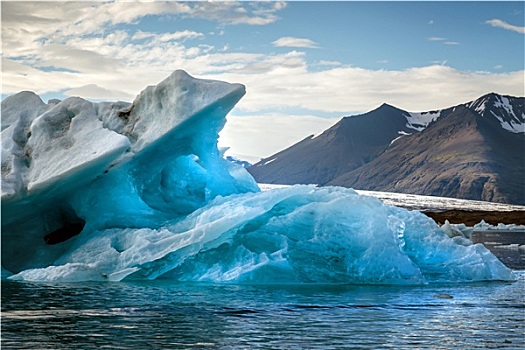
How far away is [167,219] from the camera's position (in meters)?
16.2

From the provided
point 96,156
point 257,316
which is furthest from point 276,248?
point 257,316

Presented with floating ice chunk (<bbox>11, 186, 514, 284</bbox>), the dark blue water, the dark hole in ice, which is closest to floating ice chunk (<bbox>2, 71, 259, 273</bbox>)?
the dark hole in ice

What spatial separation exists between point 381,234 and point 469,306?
→ 307 centimetres

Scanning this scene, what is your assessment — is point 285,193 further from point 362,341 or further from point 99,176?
point 362,341

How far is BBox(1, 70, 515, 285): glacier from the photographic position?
1388 cm

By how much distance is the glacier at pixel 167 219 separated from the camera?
546 inches

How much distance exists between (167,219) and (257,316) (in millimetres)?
6937

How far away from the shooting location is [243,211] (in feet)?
43.8

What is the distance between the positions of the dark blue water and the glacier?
62 centimetres

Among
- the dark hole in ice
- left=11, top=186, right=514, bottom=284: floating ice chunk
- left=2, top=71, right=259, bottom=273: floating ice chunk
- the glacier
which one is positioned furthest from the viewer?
the dark hole in ice

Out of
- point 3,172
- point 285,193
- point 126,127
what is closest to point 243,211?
point 285,193

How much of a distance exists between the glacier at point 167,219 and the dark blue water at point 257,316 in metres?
0.62

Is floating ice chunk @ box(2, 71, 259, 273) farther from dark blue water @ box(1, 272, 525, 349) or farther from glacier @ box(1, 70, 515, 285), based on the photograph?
dark blue water @ box(1, 272, 525, 349)

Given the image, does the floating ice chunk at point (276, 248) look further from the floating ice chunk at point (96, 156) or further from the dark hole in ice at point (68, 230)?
the dark hole in ice at point (68, 230)
